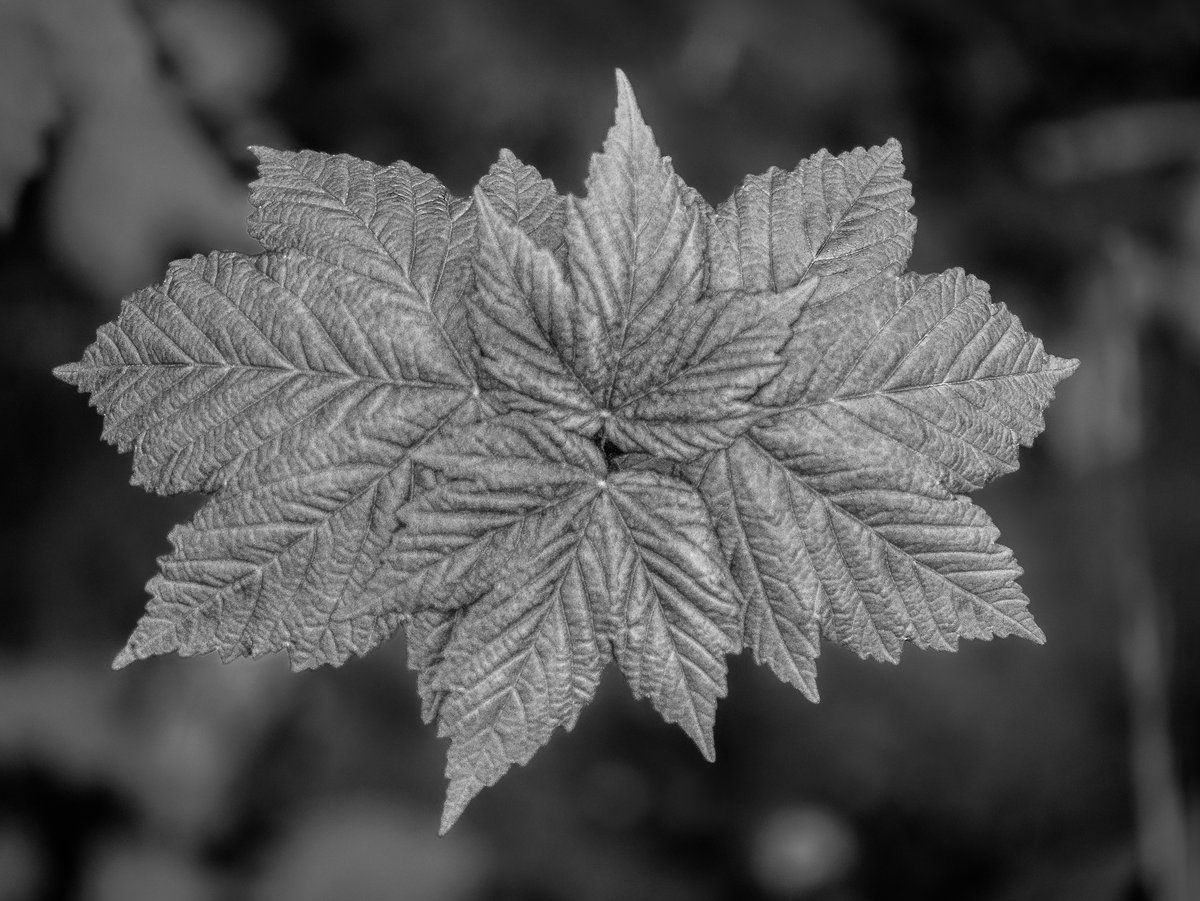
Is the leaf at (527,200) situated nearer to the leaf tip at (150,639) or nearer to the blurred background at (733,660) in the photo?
the leaf tip at (150,639)

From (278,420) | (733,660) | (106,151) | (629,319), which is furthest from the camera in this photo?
(733,660)

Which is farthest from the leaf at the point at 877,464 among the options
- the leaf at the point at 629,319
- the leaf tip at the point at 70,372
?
the leaf tip at the point at 70,372

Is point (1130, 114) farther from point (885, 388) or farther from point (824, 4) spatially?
point (885, 388)

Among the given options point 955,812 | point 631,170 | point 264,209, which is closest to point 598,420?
point 631,170

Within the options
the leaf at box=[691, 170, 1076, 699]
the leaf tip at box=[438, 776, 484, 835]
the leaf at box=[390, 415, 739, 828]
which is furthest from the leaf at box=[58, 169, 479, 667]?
the leaf at box=[691, 170, 1076, 699]

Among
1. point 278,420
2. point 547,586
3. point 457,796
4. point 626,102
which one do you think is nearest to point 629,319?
point 626,102

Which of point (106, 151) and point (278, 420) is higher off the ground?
point (106, 151)

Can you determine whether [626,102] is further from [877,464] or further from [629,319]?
[877,464]
